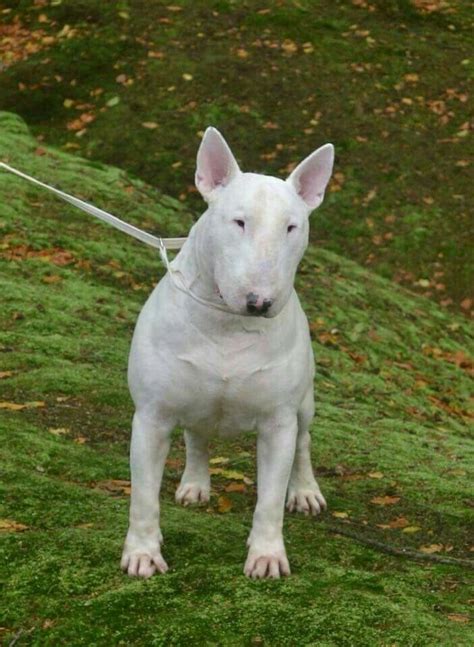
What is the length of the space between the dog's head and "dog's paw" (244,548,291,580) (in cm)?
118

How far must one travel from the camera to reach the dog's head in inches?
166

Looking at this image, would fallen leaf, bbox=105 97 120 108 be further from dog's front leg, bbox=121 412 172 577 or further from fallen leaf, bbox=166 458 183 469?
dog's front leg, bbox=121 412 172 577

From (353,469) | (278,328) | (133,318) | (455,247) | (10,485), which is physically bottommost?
(455,247)

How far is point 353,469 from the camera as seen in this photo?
7.66m

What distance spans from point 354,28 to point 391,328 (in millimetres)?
8406

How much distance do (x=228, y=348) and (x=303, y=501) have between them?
1850mm

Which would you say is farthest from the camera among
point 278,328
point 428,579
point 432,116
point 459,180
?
point 432,116

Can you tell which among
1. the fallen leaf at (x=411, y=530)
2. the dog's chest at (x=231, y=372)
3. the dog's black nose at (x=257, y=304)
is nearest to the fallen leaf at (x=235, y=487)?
the fallen leaf at (x=411, y=530)

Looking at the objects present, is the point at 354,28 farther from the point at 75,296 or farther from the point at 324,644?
the point at 324,644

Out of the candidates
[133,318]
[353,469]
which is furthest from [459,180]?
[353,469]

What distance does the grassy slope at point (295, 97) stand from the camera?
1545 cm

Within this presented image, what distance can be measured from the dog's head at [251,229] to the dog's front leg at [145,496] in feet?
2.45

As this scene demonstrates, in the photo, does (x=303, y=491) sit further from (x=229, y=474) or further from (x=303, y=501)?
(x=229, y=474)

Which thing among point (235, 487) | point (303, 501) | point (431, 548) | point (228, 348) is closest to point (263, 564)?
point (228, 348)
